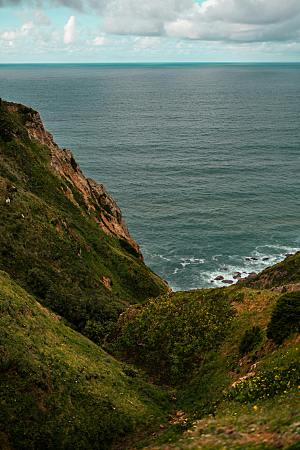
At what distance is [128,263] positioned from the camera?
6531cm

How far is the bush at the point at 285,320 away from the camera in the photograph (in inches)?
1189

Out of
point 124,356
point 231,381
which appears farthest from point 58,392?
point 124,356

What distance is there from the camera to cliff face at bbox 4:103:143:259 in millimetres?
77062

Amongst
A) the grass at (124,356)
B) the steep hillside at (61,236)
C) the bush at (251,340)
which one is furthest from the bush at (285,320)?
the steep hillside at (61,236)

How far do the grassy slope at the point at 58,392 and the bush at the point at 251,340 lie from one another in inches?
285

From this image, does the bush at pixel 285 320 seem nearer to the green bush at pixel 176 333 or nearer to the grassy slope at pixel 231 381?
the grassy slope at pixel 231 381

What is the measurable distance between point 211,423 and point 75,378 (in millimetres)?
11195

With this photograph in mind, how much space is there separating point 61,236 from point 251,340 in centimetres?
3076

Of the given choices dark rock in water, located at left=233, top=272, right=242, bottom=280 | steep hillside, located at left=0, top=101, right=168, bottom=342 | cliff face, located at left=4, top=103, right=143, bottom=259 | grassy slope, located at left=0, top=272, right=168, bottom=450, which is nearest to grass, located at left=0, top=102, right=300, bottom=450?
grassy slope, located at left=0, top=272, right=168, bottom=450

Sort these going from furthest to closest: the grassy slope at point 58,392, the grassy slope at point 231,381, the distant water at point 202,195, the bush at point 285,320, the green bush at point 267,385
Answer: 1. the distant water at point 202,195
2. the bush at point 285,320
3. the grassy slope at point 58,392
4. the green bush at point 267,385
5. the grassy slope at point 231,381

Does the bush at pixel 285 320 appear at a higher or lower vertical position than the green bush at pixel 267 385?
higher

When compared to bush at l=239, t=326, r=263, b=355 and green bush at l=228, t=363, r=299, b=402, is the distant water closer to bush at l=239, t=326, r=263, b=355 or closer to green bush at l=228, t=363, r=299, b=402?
bush at l=239, t=326, r=263, b=355

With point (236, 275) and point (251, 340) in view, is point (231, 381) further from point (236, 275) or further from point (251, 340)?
point (236, 275)

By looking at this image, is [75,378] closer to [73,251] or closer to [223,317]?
[223,317]
